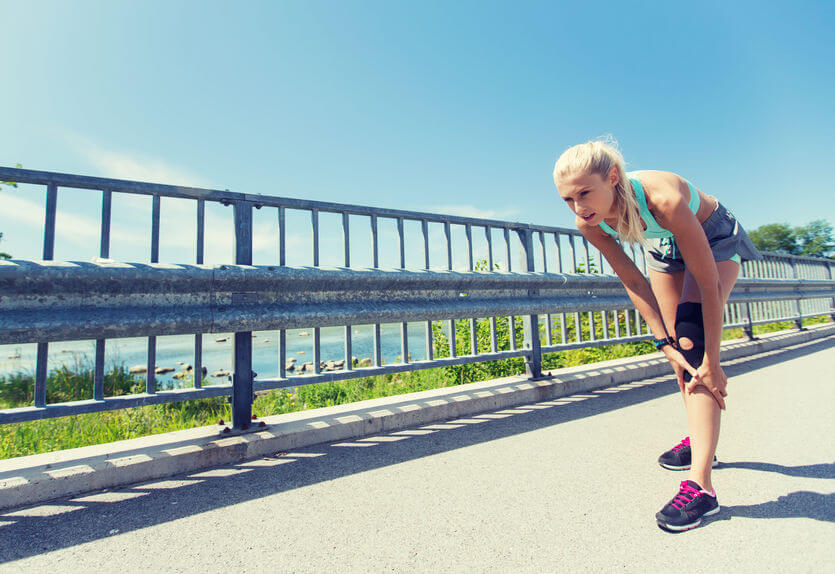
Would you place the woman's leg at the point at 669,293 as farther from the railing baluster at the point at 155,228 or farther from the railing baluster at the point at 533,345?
the railing baluster at the point at 155,228

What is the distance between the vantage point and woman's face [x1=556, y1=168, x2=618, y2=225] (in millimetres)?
1876

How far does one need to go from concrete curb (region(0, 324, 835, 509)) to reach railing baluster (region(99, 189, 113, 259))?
1.11 m

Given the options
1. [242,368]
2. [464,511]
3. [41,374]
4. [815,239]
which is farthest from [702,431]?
[815,239]

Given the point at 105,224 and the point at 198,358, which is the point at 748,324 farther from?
the point at 105,224

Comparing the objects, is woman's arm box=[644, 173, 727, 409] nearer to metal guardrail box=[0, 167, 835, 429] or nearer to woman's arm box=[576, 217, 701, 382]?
woman's arm box=[576, 217, 701, 382]

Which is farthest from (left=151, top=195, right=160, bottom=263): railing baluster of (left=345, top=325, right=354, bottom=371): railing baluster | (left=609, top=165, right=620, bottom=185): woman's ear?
(left=609, top=165, right=620, bottom=185): woman's ear

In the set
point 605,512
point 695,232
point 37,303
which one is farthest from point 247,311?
point 695,232

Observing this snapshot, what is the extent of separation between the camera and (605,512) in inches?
68.2

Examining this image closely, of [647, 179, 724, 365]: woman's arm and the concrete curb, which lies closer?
[647, 179, 724, 365]: woman's arm

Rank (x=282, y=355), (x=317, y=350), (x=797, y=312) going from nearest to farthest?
(x=282, y=355), (x=317, y=350), (x=797, y=312)

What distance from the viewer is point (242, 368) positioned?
2.62 meters

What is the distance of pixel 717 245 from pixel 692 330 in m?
0.51

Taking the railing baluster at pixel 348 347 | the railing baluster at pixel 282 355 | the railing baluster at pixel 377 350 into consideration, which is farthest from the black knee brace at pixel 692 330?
the railing baluster at pixel 282 355

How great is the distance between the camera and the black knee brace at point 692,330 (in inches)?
79.7
